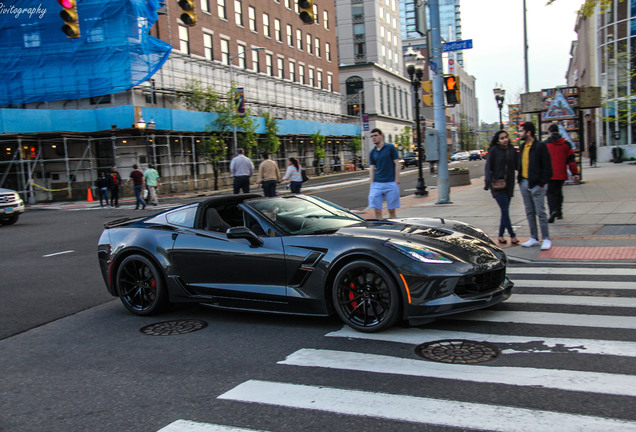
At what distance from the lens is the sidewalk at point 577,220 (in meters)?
8.61

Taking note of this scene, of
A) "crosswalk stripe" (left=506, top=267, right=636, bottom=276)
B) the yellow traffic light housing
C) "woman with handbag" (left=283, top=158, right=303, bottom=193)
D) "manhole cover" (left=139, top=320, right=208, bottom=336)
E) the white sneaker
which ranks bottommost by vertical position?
"crosswalk stripe" (left=506, top=267, right=636, bottom=276)

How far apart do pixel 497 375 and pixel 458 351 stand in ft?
1.85

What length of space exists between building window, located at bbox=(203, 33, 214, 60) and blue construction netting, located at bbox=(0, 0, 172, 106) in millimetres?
9495

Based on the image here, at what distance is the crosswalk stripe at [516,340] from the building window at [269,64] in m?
48.1

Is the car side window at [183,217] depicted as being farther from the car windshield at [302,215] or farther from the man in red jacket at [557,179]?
the man in red jacket at [557,179]

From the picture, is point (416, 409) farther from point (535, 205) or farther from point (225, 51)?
point (225, 51)

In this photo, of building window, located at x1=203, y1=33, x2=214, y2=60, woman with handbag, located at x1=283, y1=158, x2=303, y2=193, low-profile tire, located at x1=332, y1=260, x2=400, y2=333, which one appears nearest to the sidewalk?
woman with handbag, located at x1=283, y1=158, x2=303, y2=193

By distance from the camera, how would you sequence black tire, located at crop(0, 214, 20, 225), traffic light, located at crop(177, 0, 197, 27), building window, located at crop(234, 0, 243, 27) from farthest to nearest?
building window, located at crop(234, 0, 243, 27) → black tire, located at crop(0, 214, 20, 225) → traffic light, located at crop(177, 0, 197, 27)

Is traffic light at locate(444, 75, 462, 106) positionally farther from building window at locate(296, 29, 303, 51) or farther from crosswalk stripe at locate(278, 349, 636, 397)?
building window at locate(296, 29, 303, 51)

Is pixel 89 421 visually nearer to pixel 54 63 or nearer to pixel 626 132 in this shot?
pixel 54 63

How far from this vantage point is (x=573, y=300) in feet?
19.5

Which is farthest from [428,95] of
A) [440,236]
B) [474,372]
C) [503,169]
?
[474,372]

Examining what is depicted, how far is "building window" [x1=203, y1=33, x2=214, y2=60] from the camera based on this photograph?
138 ft

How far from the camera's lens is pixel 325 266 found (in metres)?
5.25
